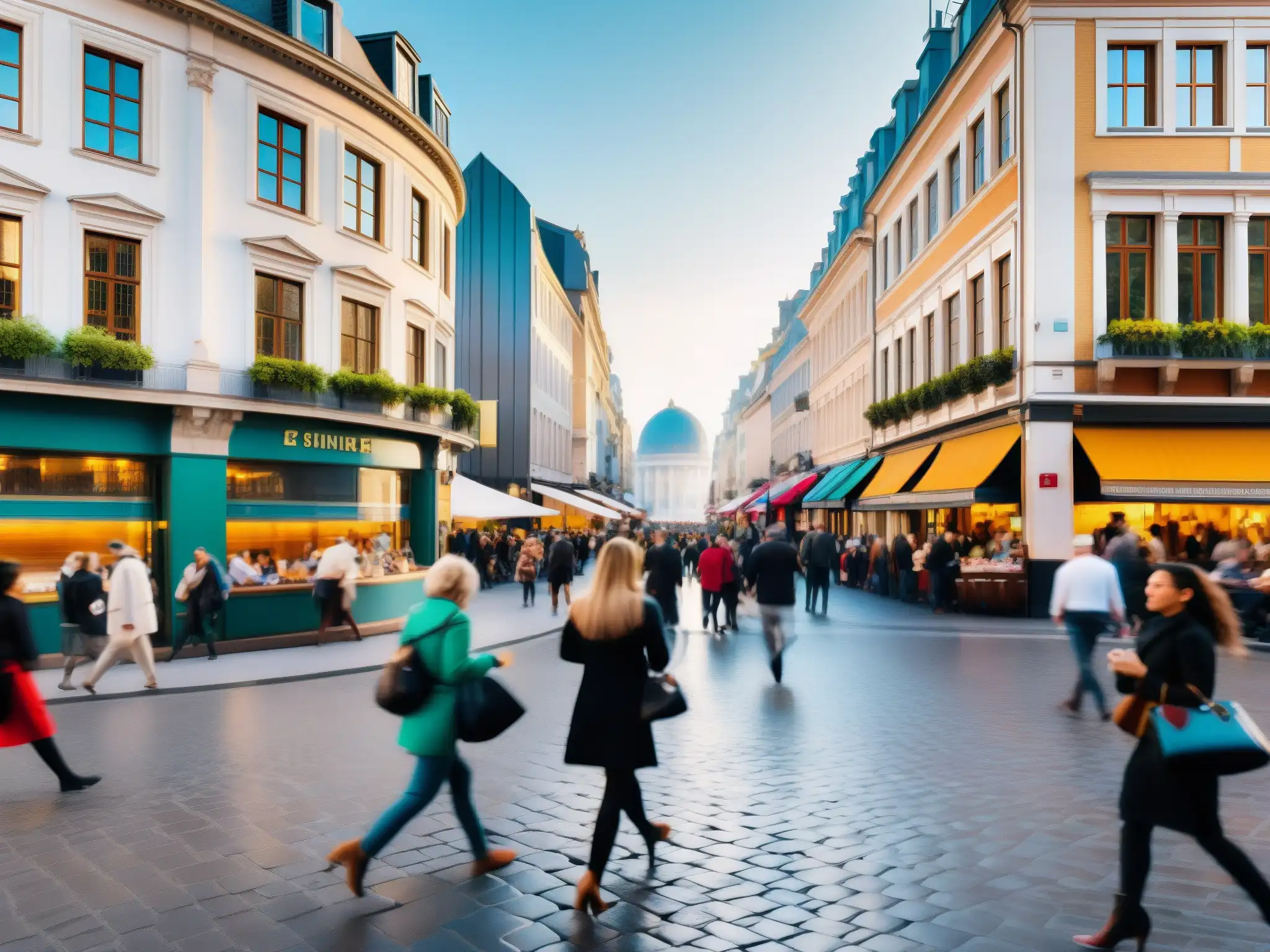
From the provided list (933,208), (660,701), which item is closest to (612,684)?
(660,701)

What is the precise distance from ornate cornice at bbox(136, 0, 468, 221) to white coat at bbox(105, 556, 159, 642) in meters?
9.34

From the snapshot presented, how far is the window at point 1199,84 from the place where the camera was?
66.4ft

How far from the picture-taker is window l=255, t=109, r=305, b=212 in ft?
56.9

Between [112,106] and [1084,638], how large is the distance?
15.5 metres

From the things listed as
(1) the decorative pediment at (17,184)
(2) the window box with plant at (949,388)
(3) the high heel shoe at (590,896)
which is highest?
(1) the decorative pediment at (17,184)

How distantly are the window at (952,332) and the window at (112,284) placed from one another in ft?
61.6

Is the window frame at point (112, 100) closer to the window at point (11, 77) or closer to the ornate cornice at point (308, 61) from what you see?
the window at point (11, 77)

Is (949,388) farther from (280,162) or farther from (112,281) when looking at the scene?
(112,281)

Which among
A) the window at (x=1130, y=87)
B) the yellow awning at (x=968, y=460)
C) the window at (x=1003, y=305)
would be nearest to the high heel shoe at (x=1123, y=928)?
the yellow awning at (x=968, y=460)

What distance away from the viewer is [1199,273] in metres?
20.1

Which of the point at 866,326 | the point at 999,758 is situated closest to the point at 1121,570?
the point at 999,758

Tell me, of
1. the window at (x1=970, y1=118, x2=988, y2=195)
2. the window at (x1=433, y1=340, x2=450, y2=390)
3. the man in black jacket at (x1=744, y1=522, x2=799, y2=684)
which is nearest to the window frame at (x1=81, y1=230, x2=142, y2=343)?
the window at (x1=433, y1=340, x2=450, y2=390)

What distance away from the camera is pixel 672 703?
5.02 m

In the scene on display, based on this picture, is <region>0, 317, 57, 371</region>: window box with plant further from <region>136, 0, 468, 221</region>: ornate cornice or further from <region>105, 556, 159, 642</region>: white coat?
<region>136, 0, 468, 221</region>: ornate cornice
